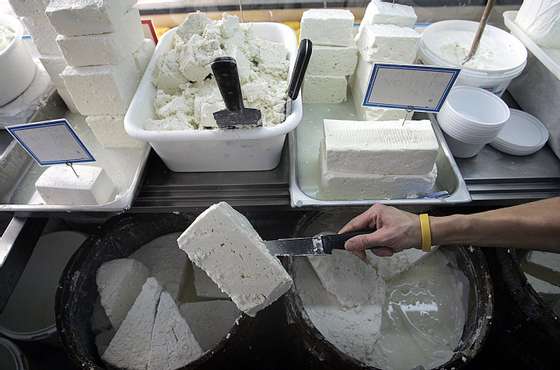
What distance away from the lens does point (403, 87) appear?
43.1 inches

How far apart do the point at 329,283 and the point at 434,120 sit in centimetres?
76

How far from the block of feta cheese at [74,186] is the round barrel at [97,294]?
0.13m

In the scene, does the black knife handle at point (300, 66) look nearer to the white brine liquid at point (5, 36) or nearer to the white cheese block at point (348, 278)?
the white cheese block at point (348, 278)

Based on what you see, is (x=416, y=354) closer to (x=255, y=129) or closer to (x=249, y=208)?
(x=249, y=208)

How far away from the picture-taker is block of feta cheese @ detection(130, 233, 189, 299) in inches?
52.3

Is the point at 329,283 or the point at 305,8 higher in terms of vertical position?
the point at 305,8

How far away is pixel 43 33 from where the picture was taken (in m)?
1.22

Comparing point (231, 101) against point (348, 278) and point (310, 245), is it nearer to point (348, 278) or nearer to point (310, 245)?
point (310, 245)

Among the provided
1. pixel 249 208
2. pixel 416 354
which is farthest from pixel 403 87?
pixel 416 354

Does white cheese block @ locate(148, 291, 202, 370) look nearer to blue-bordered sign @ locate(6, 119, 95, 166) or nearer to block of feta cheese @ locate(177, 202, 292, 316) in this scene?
block of feta cheese @ locate(177, 202, 292, 316)

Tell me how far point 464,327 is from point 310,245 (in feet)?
1.89

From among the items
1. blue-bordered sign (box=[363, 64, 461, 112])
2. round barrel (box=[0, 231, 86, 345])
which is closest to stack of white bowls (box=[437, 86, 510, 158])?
blue-bordered sign (box=[363, 64, 461, 112])

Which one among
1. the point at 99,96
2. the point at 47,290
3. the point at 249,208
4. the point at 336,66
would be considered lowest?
the point at 47,290

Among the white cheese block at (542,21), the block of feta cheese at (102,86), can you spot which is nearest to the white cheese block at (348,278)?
the block of feta cheese at (102,86)
